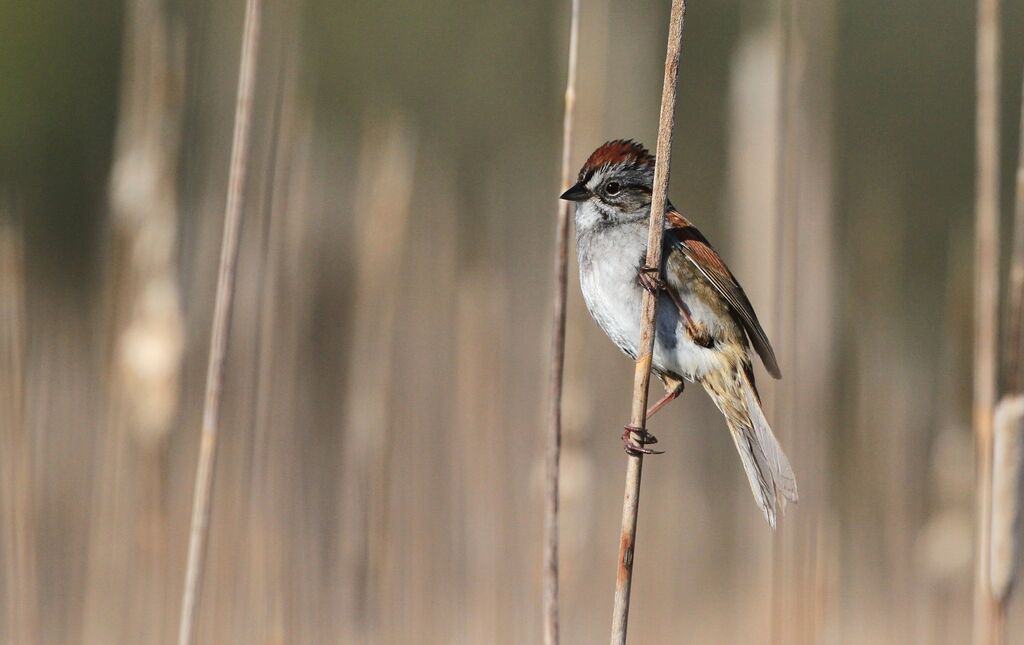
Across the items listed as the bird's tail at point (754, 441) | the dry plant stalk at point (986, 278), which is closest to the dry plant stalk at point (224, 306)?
the bird's tail at point (754, 441)

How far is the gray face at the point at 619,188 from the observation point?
2713 mm

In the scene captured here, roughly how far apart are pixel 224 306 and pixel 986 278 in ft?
4.75

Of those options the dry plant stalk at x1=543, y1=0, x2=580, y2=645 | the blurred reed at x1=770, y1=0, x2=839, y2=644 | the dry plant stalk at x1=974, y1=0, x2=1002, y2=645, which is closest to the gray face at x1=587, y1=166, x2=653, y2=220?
the blurred reed at x1=770, y1=0, x2=839, y2=644

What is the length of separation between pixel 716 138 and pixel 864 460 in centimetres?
589

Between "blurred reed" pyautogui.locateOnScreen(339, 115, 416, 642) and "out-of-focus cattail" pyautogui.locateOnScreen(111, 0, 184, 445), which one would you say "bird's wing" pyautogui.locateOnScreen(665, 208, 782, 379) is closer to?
"blurred reed" pyautogui.locateOnScreen(339, 115, 416, 642)

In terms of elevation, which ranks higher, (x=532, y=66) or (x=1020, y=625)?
(x=532, y=66)

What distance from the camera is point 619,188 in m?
2.73

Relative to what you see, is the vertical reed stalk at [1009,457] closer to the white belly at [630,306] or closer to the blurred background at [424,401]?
the blurred background at [424,401]

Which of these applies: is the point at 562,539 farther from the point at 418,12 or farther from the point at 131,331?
the point at 418,12

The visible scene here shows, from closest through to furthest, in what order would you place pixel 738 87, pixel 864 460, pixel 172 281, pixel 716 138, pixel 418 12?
pixel 172 281 → pixel 738 87 → pixel 864 460 → pixel 716 138 → pixel 418 12

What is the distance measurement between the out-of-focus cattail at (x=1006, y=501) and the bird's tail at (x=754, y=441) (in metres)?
0.45

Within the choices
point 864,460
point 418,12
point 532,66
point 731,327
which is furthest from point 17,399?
point 418,12

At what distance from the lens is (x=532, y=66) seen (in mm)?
9227

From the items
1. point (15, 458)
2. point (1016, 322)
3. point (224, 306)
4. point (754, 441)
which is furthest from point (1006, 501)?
point (15, 458)
